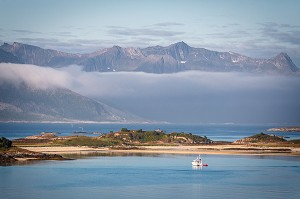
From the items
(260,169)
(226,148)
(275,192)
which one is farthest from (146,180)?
(226,148)

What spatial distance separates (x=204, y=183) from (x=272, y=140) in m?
96.8

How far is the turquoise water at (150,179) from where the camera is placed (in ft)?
237

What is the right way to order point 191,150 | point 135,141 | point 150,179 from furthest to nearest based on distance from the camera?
point 135,141 → point 191,150 → point 150,179

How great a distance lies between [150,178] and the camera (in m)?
87.8

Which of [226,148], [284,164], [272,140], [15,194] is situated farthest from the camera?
[272,140]

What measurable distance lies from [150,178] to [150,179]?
131 centimetres

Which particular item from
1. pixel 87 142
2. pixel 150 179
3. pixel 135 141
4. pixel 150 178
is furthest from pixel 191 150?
pixel 150 179

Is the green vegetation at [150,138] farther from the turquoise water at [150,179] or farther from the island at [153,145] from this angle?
the turquoise water at [150,179]

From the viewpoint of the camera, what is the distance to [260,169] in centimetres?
10238

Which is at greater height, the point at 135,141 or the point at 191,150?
the point at 135,141

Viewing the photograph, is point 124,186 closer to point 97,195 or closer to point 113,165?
point 97,195

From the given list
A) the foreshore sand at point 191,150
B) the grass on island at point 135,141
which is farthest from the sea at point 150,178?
the grass on island at point 135,141

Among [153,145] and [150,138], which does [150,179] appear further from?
[150,138]

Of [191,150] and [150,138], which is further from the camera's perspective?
[150,138]
